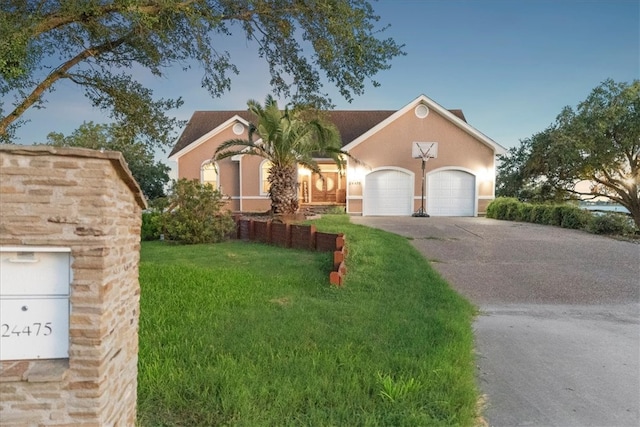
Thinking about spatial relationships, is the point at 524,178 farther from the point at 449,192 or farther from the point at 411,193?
the point at 411,193

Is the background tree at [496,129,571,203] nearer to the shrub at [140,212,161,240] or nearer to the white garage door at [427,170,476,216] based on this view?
the white garage door at [427,170,476,216]

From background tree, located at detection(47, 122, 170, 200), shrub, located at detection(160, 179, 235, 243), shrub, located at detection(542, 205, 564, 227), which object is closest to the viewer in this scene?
shrub, located at detection(160, 179, 235, 243)

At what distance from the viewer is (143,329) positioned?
497 cm

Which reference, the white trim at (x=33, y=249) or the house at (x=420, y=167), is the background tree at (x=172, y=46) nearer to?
the white trim at (x=33, y=249)

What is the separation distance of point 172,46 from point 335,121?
20.6 meters

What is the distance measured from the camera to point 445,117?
2378 cm

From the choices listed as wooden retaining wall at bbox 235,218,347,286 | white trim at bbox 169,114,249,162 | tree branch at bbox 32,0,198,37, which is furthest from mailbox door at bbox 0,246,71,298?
white trim at bbox 169,114,249,162

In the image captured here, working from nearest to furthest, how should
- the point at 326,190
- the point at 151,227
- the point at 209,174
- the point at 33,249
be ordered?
the point at 33,249 → the point at 151,227 → the point at 209,174 → the point at 326,190

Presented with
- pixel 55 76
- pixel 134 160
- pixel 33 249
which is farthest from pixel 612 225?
pixel 134 160

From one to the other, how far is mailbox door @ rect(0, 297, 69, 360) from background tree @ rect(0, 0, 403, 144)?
5.24 meters

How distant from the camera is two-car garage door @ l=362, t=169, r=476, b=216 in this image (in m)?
24.1

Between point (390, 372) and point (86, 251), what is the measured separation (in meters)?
2.67

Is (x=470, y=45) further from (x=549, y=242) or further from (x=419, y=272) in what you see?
(x=419, y=272)

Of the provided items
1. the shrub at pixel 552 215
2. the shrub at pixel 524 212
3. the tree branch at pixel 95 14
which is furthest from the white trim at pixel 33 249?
the shrub at pixel 524 212
